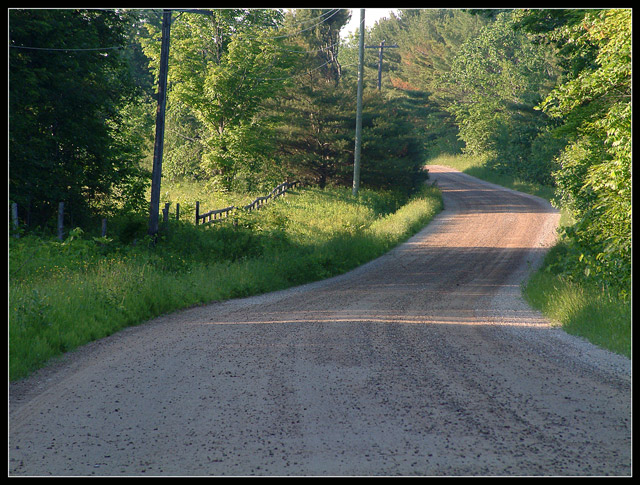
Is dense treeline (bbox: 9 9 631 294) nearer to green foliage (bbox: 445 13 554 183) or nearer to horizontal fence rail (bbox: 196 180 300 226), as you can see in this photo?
green foliage (bbox: 445 13 554 183)

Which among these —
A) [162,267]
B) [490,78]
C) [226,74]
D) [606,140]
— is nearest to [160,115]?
[162,267]

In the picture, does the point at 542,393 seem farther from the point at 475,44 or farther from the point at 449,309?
the point at 475,44

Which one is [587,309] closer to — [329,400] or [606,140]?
[606,140]

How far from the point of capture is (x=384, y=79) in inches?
3381

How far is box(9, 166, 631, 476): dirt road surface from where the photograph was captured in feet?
15.9

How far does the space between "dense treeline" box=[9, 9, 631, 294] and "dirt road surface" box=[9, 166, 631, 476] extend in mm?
4359

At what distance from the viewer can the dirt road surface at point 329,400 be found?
4.84 metres

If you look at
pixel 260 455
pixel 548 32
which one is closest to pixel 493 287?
pixel 548 32

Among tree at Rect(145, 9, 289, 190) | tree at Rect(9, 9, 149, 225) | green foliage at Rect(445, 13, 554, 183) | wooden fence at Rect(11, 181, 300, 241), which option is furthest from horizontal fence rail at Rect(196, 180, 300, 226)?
green foliage at Rect(445, 13, 554, 183)

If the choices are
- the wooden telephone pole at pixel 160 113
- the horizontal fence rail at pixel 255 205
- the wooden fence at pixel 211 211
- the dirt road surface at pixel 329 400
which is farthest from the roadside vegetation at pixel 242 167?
the dirt road surface at pixel 329 400

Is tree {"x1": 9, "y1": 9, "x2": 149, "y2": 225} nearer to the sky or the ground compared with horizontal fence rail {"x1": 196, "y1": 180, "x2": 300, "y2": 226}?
nearer to the sky

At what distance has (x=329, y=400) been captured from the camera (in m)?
6.21

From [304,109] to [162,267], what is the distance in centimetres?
2388

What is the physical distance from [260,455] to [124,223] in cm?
1625
